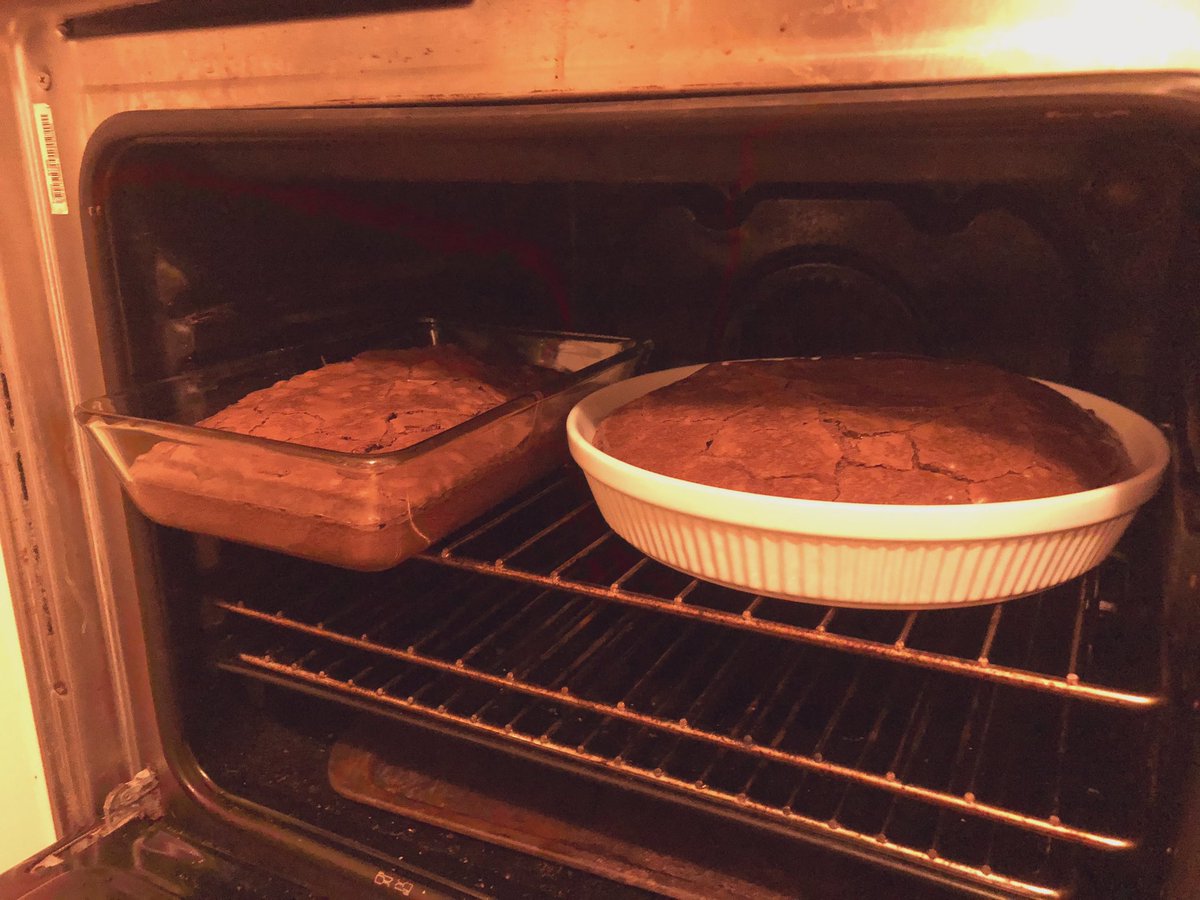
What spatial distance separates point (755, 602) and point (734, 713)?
0.61 ft

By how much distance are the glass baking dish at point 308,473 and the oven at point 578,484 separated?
4 cm

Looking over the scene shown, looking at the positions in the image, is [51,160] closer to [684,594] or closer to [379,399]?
[379,399]

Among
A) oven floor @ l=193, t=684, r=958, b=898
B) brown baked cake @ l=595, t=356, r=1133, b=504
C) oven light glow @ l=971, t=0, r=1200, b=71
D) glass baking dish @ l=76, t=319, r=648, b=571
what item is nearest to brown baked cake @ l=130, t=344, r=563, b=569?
glass baking dish @ l=76, t=319, r=648, b=571

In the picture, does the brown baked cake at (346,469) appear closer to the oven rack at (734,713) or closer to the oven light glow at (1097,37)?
the oven rack at (734,713)

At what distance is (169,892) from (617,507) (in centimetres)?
56

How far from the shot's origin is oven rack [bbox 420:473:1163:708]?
63 centimetres

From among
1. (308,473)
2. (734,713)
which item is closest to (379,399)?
(308,473)

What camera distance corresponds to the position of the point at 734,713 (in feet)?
2.88

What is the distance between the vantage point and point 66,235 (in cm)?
76

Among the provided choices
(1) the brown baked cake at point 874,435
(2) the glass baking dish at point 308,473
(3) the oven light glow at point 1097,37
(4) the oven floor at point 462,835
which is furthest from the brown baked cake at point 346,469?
(3) the oven light glow at point 1097,37

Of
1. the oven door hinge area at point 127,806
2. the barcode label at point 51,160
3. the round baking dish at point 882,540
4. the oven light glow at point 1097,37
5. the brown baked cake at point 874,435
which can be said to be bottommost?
the oven door hinge area at point 127,806

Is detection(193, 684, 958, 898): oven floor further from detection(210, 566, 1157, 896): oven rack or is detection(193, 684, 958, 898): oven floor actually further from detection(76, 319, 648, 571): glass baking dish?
detection(76, 319, 648, 571): glass baking dish

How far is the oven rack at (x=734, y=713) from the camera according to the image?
0.70 metres

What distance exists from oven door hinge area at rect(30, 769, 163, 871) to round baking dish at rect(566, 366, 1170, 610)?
633 millimetres
